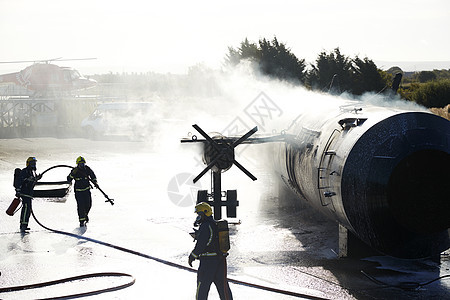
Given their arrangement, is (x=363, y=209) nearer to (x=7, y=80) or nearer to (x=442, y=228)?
(x=442, y=228)

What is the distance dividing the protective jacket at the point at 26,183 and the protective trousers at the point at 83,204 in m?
1.19

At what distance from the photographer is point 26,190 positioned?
15453 millimetres

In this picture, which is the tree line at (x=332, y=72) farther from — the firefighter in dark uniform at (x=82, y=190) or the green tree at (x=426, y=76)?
the green tree at (x=426, y=76)

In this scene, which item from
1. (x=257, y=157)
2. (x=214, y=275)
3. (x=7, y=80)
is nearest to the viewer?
(x=214, y=275)

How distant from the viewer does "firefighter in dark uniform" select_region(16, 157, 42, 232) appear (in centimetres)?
1509

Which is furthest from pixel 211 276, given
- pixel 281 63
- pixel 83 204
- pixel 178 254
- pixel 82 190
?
pixel 281 63

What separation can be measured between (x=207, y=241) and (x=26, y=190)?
8003 mm

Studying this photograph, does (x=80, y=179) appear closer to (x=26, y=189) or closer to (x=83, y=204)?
(x=83, y=204)

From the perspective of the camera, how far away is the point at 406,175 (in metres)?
10.1

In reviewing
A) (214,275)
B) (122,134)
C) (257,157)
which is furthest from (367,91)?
(214,275)

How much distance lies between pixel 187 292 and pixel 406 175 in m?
4.27

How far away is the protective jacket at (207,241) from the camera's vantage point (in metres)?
9.11

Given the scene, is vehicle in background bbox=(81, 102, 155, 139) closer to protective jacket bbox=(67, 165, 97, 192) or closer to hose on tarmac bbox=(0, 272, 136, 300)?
protective jacket bbox=(67, 165, 97, 192)

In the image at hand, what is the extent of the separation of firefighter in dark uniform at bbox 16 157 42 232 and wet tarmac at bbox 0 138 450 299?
1.17 ft
